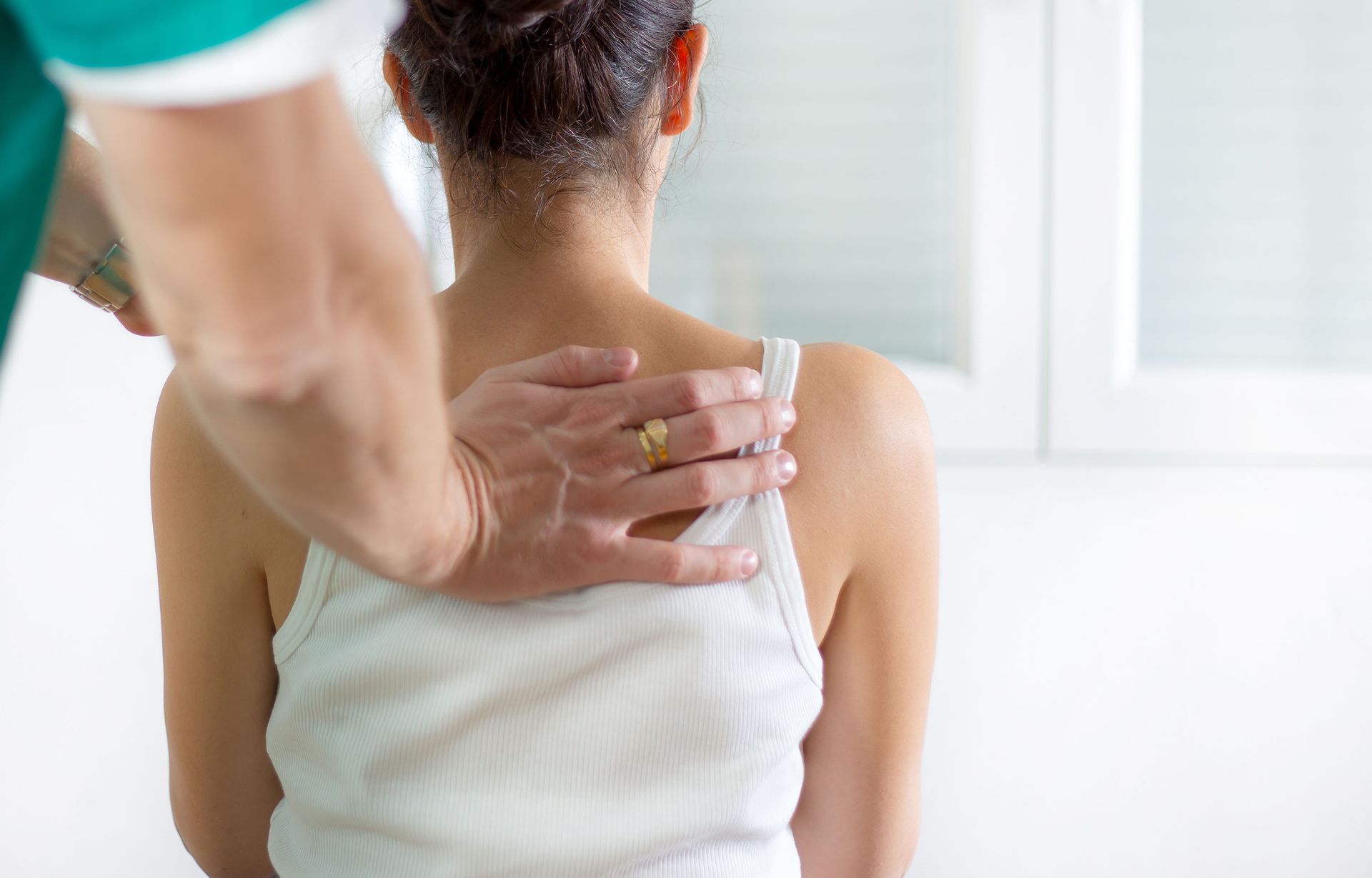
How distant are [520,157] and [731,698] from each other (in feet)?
1.40

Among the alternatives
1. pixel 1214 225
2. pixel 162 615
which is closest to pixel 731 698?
pixel 162 615

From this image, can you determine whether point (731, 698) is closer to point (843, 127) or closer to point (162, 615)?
point (162, 615)

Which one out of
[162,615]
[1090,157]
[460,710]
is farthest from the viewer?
[1090,157]

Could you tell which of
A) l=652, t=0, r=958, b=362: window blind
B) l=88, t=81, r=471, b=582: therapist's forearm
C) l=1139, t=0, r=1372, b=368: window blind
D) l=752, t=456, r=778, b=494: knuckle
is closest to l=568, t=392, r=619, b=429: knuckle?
l=752, t=456, r=778, b=494: knuckle

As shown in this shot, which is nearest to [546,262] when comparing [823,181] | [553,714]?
[553,714]

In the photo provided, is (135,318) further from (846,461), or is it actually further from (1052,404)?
(1052,404)

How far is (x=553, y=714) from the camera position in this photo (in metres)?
0.69

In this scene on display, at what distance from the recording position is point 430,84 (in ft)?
2.56

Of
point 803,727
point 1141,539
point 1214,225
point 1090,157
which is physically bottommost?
point 1141,539

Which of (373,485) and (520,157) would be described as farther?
(520,157)

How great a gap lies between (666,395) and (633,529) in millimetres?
100

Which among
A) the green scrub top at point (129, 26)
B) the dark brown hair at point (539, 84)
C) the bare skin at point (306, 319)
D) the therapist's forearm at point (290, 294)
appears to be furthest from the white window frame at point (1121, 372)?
the green scrub top at point (129, 26)

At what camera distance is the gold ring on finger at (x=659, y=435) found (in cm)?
69

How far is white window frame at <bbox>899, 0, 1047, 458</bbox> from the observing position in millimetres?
1461
